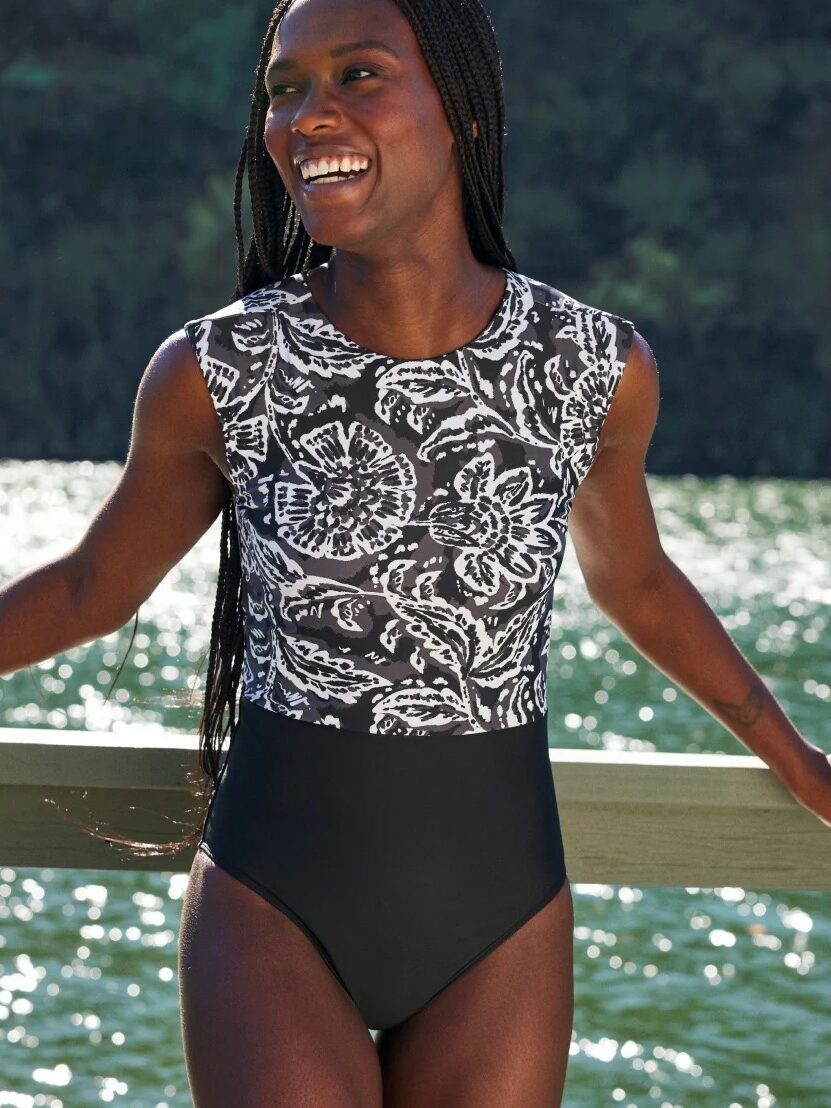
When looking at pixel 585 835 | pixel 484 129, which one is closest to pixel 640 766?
pixel 585 835

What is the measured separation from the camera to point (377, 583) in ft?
4.96

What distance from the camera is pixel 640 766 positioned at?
1822 millimetres

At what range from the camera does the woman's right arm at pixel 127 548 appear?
1587mm

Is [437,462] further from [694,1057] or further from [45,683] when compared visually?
[45,683]

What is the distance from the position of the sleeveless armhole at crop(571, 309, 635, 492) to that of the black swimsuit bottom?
0.27 meters

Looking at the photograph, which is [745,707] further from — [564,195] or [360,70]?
[564,195]

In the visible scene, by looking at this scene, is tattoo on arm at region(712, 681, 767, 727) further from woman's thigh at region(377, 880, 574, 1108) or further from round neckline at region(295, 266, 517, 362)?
round neckline at region(295, 266, 517, 362)

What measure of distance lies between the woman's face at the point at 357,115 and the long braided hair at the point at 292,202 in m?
0.03

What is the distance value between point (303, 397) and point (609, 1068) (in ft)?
10.5

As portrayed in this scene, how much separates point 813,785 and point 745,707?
11 cm

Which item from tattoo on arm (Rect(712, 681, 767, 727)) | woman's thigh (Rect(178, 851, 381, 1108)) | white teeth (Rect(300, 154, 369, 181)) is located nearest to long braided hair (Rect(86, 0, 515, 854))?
white teeth (Rect(300, 154, 369, 181))

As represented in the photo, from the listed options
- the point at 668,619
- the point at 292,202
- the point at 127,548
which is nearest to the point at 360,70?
the point at 292,202

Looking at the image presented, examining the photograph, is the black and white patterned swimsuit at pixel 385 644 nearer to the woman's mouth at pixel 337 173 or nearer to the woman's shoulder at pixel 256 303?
the woman's shoulder at pixel 256 303

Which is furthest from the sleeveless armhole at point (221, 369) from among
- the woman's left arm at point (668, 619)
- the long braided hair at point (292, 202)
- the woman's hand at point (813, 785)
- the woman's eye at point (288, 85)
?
the woman's hand at point (813, 785)
